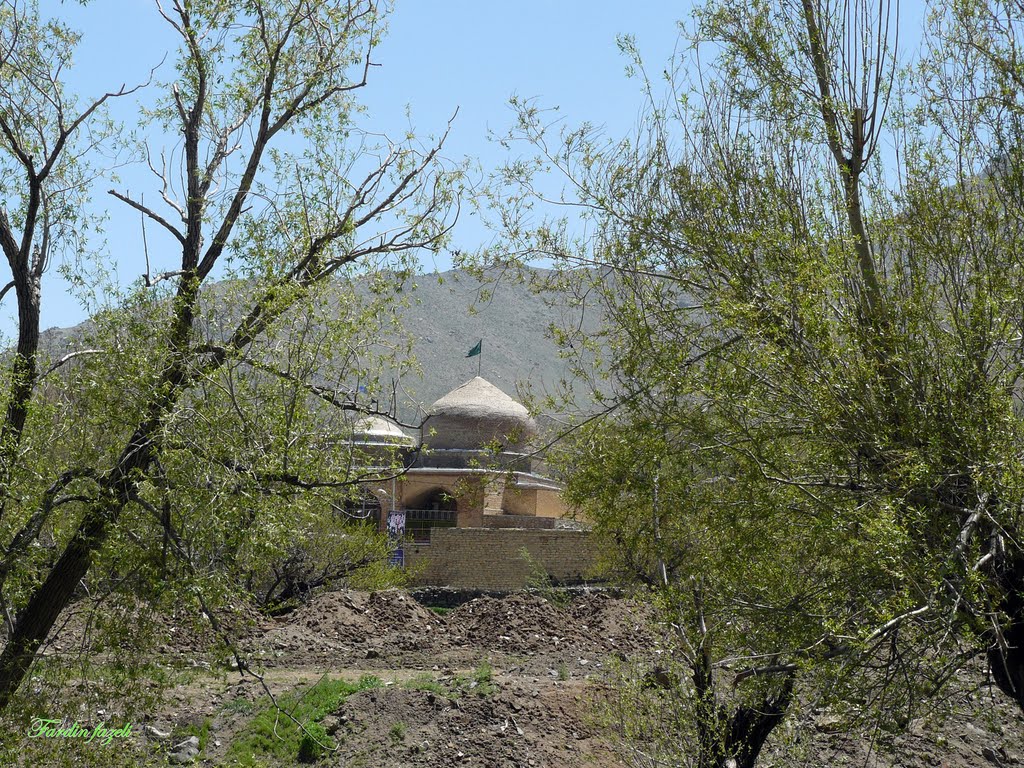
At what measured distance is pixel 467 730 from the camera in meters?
11.2

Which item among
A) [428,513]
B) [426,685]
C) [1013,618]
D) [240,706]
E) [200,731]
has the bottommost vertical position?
[200,731]

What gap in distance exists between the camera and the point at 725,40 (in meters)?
7.82

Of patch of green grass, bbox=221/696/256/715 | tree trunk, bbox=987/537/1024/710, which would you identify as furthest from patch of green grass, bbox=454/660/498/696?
tree trunk, bbox=987/537/1024/710

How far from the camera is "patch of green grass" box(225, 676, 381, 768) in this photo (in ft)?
34.6

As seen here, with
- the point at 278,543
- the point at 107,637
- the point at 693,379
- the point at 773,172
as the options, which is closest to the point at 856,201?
the point at 773,172

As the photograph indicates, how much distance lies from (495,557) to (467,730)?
14.5m

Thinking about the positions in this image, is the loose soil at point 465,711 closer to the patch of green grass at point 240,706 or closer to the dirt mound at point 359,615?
the patch of green grass at point 240,706

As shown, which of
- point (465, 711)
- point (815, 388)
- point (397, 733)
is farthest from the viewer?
point (465, 711)

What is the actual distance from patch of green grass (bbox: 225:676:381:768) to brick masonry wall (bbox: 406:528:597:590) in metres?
12.3

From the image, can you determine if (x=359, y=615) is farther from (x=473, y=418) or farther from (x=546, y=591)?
(x=473, y=418)

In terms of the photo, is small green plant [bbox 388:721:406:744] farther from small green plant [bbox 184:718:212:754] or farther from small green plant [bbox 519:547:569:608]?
small green plant [bbox 519:547:569:608]

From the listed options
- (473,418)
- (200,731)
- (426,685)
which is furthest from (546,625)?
(473,418)

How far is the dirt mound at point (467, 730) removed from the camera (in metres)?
10.6

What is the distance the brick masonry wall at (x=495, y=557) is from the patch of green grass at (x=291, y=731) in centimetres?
1232
